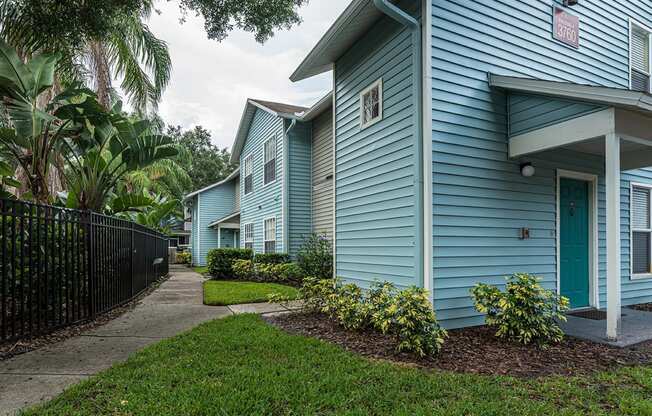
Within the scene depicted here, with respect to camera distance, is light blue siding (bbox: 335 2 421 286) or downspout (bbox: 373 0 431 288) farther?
light blue siding (bbox: 335 2 421 286)

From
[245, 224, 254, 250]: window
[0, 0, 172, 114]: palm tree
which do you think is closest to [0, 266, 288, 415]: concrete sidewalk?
[0, 0, 172, 114]: palm tree

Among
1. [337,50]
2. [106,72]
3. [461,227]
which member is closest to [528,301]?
[461,227]

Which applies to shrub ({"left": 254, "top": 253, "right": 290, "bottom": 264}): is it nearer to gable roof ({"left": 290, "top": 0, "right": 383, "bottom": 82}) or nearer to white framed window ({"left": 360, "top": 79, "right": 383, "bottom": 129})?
gable roof ({"left": 290, "top": 0, "right": 383, "bottom": 82})

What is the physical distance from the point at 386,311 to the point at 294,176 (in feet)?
28.6

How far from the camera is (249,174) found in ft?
56.2

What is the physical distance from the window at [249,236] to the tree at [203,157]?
21525 mm

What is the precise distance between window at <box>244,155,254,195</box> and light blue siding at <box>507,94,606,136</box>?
1215cm

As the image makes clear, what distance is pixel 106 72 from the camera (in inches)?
437

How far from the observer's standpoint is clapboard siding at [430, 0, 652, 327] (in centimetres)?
550

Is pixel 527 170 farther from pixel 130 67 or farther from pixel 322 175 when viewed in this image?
pixel 130 67

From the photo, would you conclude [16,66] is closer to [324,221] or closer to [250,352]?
[250,352]

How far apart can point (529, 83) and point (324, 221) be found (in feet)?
24.9

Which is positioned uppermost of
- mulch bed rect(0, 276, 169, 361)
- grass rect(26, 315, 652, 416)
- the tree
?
the tree

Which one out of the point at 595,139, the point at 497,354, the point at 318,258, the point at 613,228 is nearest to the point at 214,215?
the point at 318,258
